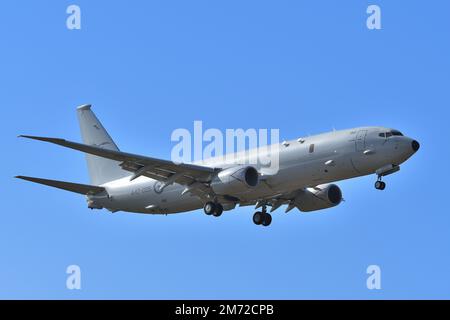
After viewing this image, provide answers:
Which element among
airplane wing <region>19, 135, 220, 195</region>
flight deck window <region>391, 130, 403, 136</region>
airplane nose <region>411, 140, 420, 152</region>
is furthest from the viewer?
airplane wing <region>19, 135, 220, 195</region>

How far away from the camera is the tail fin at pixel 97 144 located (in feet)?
231

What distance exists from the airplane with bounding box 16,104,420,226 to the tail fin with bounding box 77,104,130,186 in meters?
0.89

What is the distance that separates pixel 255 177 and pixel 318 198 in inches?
301

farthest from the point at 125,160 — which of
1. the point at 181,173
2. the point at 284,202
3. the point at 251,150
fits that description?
the point at 284,202

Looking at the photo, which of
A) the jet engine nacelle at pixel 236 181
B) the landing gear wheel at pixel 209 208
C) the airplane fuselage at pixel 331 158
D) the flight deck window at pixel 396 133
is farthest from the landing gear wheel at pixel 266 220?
the flight deck window at pixel 396 133

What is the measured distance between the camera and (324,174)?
5797 centimetres

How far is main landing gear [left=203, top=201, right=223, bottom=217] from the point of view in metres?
61.4

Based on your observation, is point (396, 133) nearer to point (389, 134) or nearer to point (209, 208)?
point (389, 134)

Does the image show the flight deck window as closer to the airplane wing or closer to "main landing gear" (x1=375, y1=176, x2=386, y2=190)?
"main landing gear" (x1=375, y1=176, x2=386, y2=190)

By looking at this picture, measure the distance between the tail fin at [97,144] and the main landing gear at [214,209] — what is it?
9970 millimetres

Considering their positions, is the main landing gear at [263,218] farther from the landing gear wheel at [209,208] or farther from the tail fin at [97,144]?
the tail fin at [97,144]

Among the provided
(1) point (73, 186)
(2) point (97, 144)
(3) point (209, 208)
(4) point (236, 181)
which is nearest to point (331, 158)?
(4) point (236, 181)

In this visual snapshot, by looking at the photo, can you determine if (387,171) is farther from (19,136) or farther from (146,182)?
(19,136)

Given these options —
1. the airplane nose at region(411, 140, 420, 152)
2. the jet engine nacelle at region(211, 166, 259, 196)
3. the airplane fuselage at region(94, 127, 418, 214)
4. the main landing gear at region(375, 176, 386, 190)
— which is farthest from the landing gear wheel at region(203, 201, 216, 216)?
the airplane nose at region(411, 140, 420, 152)
